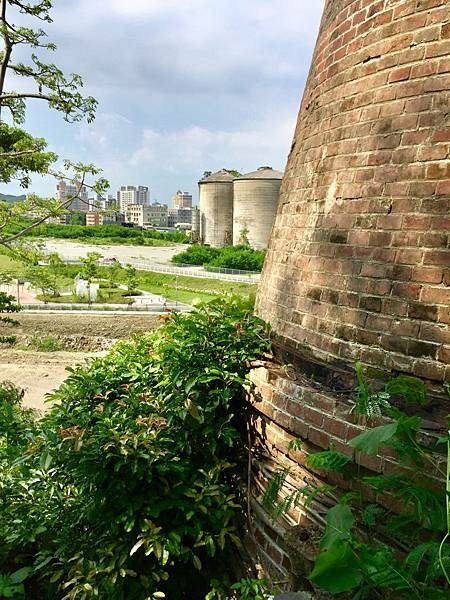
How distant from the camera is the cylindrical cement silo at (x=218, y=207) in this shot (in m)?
55.1

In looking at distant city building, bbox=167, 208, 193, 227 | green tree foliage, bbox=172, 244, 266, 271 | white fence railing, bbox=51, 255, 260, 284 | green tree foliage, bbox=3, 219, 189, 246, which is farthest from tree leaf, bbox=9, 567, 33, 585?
distant city building, bbox=167, 208, 193, 227

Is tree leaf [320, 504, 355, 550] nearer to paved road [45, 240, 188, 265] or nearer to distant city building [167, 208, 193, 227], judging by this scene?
paved road [45, 240, 188, 265]

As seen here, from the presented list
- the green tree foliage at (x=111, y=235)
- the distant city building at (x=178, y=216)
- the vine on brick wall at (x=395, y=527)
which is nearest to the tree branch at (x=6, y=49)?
the vine on brick wall at (x=395, y=527)

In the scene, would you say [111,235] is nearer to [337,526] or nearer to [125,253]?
[125,253]

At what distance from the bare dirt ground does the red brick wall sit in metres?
17.5

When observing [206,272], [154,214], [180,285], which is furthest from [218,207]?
[154,214]

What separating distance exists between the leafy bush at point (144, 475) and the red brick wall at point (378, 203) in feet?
1.95

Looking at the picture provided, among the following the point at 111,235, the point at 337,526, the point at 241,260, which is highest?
the point at 111,235

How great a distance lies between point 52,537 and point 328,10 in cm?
420

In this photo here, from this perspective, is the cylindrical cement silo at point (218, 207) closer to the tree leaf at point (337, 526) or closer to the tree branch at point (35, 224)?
the tree branch at point (35, 224)

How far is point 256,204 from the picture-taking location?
49.6 meters

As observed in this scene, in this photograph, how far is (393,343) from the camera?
2352 millimetres

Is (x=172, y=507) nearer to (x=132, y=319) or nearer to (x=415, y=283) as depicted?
(x=415, y=283)

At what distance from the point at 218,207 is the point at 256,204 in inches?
284
